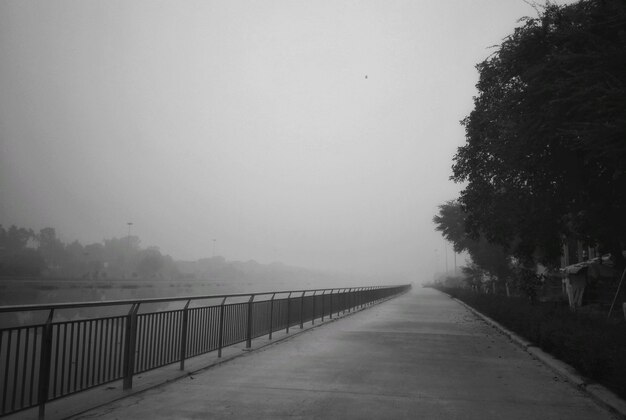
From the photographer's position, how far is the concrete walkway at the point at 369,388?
5.77 metres

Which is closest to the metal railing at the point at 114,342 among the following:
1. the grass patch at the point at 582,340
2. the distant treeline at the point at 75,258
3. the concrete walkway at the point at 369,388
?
the concrete walkway at the point at 369,388

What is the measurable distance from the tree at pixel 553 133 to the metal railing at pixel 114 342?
7687 millimetres

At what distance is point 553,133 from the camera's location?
11.5m

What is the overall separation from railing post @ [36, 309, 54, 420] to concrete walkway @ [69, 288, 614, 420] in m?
0.46

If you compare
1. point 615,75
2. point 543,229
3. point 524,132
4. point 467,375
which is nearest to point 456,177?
point 543,229

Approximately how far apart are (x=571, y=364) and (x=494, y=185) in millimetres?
11352

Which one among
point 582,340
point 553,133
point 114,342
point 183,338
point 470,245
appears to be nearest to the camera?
point 114,342

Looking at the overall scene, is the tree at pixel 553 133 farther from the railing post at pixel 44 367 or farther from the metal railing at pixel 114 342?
the railing post at pixel 44 367

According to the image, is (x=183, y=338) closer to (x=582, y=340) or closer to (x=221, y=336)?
(x=221, y=336)

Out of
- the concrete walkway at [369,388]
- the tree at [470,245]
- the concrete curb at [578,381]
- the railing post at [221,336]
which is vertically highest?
the tree at [470,245]

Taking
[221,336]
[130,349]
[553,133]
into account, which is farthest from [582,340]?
[130,349]

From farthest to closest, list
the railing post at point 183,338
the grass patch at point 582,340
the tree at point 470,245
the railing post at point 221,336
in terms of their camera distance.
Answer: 1. the tree at point 470,245
2. the railing post at point 221,336
3. the railing post at point 183,338
4. the grass patch at point 582,340

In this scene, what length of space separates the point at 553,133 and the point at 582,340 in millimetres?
5639

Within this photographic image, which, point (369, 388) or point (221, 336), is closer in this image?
point (369, 388)
